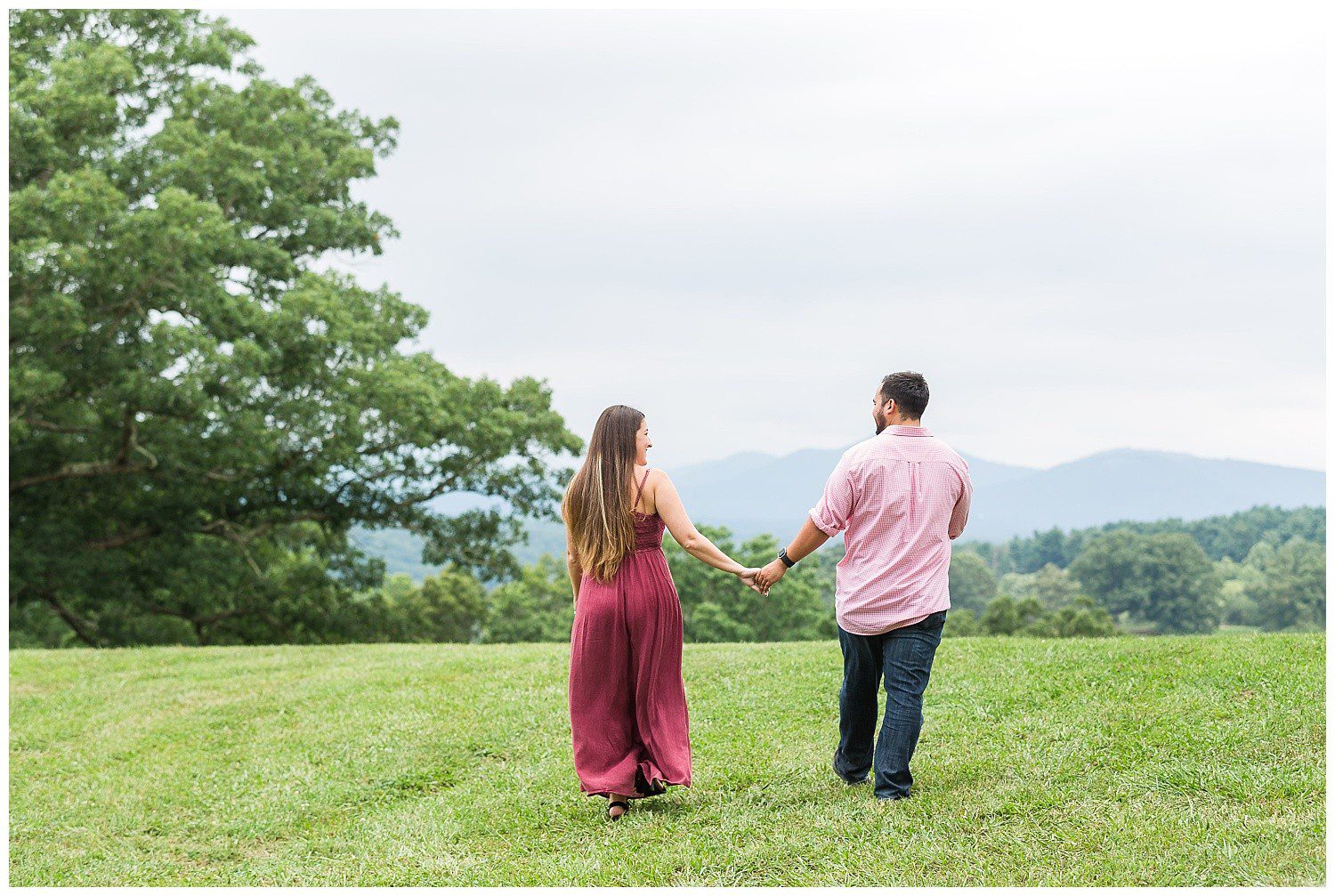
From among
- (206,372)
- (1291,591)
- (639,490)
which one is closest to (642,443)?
(639,490)

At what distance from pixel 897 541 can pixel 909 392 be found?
82 cm

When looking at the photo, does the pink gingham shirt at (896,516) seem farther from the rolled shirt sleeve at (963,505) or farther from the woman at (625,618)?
the woman at (625,618)

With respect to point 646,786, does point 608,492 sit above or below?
above

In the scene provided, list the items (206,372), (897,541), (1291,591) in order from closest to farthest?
1. (897,541)
2. (206,372)
3. (1291,591)

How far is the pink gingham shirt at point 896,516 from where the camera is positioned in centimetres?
636

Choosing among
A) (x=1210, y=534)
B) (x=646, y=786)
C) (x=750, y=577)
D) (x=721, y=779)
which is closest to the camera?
(x=646, y=786)

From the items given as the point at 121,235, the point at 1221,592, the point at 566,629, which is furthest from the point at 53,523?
the point at 1221,592

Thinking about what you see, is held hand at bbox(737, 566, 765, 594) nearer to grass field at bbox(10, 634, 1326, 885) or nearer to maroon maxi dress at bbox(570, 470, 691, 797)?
maroon maxi dress at bbox(570, 470, 691, 797)

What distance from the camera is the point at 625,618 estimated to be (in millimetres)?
6645

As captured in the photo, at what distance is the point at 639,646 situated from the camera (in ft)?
21.8

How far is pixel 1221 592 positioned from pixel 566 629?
46.7 m

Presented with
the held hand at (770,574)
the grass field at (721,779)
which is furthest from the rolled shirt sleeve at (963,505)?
the grass field at (721,779)

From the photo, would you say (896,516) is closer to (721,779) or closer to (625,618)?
(625,618)

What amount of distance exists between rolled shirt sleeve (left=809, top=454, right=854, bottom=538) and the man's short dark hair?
1.37ft
